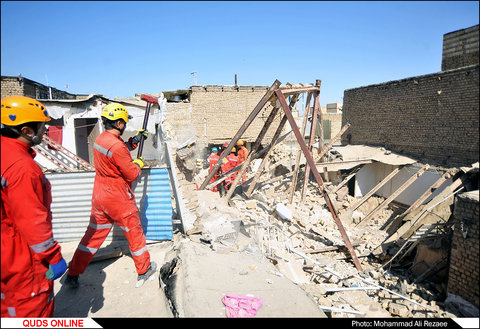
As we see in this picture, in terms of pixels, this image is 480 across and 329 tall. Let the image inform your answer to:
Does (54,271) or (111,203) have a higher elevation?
(111,203)

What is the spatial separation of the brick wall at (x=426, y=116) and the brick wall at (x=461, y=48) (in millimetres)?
1403

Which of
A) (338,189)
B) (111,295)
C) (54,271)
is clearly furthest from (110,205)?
(338,189)

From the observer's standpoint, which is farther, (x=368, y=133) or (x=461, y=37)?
(x=368, y=133)

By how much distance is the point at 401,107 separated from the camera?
9688 mm

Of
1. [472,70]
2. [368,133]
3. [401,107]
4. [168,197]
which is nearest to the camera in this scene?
[168,197]

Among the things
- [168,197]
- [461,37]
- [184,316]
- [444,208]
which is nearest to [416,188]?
[444,208]

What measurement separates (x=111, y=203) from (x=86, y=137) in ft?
27.6

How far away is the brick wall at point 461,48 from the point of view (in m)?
8.52

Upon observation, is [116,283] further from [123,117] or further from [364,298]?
[364,298]

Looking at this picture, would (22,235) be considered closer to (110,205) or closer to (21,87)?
(110,205)

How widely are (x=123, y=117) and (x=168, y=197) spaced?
1358mm

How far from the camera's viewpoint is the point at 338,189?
9086 millimetres

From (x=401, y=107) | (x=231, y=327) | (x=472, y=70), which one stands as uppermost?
(x=472, y=70)

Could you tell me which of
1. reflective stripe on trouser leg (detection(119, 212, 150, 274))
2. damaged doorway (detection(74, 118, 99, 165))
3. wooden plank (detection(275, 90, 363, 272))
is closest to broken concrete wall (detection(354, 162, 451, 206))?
wooden plank (detection(275, 90, 363, 272))
